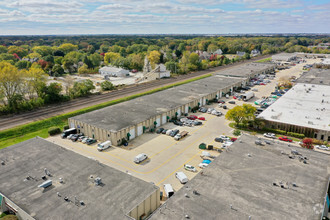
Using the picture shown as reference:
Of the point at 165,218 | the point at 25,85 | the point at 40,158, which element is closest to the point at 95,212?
the point at 165,218

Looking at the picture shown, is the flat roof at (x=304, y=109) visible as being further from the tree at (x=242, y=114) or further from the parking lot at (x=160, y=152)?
the parking lot at (x=160, y=152)

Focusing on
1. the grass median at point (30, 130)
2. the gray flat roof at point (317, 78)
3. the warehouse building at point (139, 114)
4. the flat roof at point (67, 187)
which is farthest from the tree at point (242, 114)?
the gray flat roof at point (317, 78)

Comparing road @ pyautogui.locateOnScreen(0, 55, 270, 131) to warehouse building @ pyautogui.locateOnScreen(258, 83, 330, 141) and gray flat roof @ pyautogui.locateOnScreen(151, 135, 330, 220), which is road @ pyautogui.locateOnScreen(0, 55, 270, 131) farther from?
warehouse building @ pyautogui.locateOnScreen(258, 83, 330, 141)

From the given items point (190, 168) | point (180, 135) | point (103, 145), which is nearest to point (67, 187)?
point (103, 145)

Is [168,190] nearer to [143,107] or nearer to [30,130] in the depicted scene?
[143,107]

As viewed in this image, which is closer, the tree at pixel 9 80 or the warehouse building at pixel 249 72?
the tree at pixel 9 80

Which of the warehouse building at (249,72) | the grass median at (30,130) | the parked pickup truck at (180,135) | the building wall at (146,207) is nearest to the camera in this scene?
the building wall at (146,207)

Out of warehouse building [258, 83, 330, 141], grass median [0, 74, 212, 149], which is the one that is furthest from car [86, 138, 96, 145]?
warehouse building [258, 83, 330, 141]

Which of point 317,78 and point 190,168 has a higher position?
point 317,78
